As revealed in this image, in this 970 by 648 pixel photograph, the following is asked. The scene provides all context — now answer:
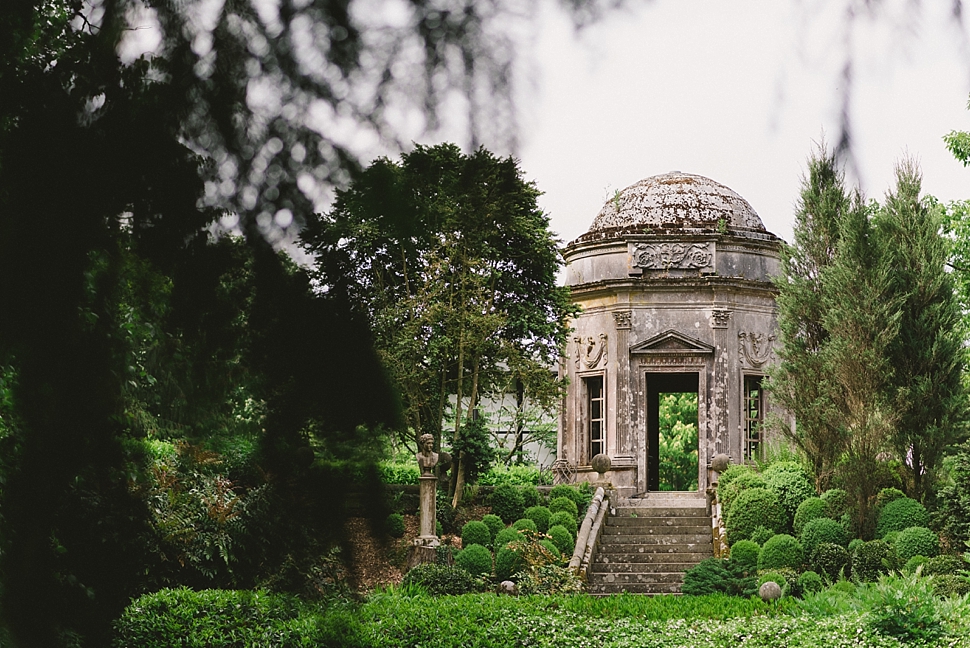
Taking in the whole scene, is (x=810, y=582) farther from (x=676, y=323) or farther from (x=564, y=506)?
(x=676, y=323)

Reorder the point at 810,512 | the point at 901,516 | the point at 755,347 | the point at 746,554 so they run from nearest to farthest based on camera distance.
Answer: the point at 901,516, the point at 746,554, the point at 810,512, the point at 755,347

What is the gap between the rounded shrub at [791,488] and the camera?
50.6ft

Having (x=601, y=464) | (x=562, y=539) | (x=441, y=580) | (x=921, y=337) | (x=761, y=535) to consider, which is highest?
(x=921, y=337)

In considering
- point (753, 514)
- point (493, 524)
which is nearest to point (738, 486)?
point (753, 514)

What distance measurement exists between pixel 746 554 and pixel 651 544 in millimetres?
2467

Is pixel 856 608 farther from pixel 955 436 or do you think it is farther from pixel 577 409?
pixel 577 409

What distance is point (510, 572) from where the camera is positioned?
1428 centimetres

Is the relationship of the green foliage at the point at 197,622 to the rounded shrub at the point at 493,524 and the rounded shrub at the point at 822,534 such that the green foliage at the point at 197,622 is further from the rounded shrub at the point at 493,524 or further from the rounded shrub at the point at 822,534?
the rounded shrub at the point at 822,534

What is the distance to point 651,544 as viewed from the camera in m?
16.5

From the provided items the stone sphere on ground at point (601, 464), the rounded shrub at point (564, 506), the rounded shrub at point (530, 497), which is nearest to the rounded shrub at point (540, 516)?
the rounded shrub at point (564, 506)

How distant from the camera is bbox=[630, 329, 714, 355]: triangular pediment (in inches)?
781

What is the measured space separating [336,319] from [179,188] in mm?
311

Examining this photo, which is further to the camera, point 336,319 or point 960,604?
point 960,604

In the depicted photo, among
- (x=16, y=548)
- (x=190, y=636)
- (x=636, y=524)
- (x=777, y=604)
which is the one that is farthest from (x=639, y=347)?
(x=16, y=548)
